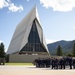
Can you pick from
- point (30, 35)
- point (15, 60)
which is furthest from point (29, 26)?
point (15, 60)

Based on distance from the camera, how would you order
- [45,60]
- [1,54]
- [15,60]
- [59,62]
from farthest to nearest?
[1,54]
[15,60]
[45,60]
[59,62]

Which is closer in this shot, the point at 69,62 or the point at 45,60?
the point at 69,62

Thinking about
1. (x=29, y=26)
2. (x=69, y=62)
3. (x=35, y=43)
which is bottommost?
(x=69, y=62)

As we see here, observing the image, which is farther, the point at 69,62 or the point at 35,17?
the point at 35,17

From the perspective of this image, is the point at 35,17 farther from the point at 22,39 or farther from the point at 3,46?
the point at 3,46

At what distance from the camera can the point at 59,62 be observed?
2994 centimetres

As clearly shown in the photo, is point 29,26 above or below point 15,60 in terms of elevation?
above

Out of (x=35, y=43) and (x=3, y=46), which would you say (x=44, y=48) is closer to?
(x=35, y=43)

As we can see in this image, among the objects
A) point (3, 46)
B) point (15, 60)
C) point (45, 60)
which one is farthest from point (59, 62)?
point (3, 46)

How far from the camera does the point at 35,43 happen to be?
265 feet

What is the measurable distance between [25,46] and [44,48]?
6045mm

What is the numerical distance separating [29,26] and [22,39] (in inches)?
184

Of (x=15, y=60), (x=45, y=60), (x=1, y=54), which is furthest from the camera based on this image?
(x=1, y=54)

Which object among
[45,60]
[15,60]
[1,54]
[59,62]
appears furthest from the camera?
[1,54]
